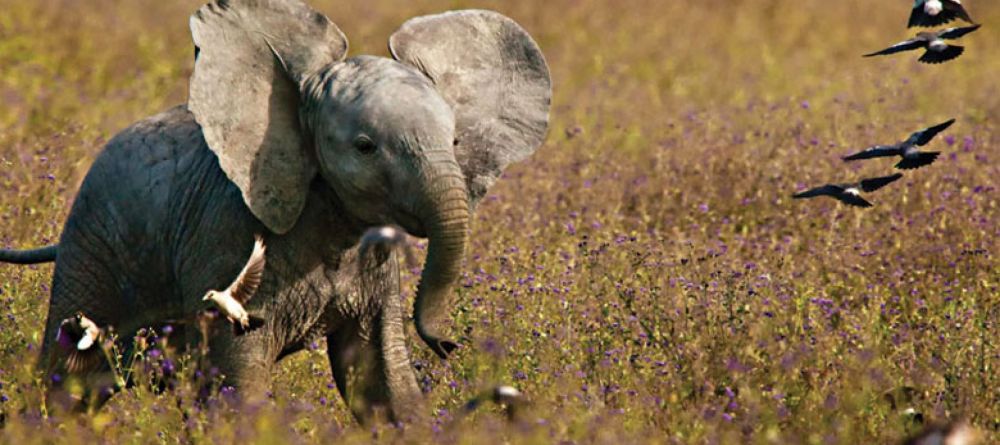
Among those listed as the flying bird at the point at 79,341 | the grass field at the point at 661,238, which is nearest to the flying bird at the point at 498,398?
the grass field at the point at 661,238

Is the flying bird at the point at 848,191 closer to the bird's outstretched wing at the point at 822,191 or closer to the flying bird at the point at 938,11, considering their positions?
the bird's outstretched wing at the point at 822,191

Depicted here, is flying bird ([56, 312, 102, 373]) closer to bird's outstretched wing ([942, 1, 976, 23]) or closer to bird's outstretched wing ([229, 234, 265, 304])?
bird's outstretched wing ([229, 234, 265, 304])

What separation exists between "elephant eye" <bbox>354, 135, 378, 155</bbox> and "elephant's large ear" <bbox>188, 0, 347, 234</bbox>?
0.34 metres

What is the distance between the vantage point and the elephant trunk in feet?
16.7

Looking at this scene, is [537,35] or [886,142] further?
[537,35]

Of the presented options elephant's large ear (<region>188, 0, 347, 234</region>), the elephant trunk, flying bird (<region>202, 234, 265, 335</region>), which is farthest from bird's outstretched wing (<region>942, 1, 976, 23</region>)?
flying bird (<region>202, 234, 265, 335</region>)

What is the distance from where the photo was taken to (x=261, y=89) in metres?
5.61

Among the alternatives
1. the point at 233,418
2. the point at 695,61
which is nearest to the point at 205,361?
the point at 233,418

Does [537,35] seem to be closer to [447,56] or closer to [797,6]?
[797,6]

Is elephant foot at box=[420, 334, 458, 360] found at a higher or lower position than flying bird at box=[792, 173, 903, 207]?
higher

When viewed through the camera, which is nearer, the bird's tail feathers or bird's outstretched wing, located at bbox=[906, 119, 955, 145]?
the bird's tail feathers

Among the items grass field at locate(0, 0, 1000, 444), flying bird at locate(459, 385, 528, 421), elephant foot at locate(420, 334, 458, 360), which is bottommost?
grass field at locate(0, 0, 1000, 444)

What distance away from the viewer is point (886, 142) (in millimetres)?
11094

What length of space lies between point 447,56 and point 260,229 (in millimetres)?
926
